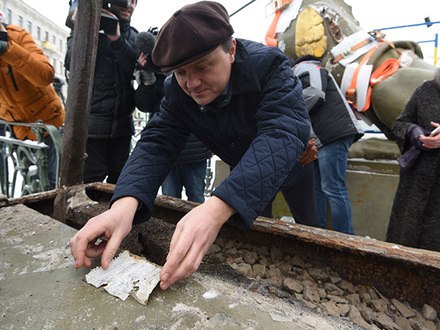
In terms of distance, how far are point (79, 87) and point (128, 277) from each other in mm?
1490

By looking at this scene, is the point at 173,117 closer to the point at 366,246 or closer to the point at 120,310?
the point at 120,310

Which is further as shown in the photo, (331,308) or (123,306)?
(331,308)

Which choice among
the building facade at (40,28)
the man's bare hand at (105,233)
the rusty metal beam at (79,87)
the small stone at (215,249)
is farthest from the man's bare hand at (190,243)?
the building facade at (40,28)

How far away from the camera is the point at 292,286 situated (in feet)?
3.57

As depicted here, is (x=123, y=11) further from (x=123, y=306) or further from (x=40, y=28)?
(x=40, y=28)

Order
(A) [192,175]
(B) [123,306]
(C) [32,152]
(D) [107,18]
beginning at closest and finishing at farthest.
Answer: (B) [123,306], (D) [107,18], (A) [192,175], (C) [32,152]

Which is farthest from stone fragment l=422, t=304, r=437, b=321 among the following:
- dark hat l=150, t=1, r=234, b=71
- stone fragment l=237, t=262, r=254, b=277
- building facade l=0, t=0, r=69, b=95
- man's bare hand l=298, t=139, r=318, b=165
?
building facade l=0, t=0, r=69, b=95

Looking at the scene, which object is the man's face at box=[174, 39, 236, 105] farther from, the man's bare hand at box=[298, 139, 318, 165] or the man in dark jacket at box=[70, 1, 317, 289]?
the man's bare hand at box=[298, 139, 318, 165]

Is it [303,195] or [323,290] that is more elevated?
[303,195]

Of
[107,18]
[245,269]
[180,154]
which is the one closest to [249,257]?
[245,269]

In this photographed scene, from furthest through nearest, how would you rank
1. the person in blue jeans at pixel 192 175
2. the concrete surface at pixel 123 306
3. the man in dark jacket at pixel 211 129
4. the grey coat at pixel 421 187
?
the person in blue jeans at pixel 192 175, the grey coat at pixel 421 187, the man in dark jacket at pixel 211 129, the concrete surface at pixel 123 306

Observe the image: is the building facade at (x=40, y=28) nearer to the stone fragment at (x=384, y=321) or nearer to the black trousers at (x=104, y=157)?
the black trousers at (x=104, y=157)

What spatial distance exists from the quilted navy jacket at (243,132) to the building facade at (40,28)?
86.3 feet

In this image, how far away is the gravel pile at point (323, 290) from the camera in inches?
37.6
